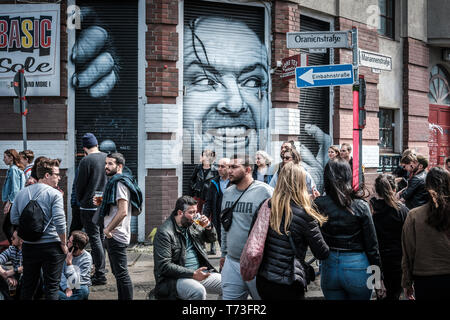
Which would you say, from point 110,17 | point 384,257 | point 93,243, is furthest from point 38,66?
point 384,257

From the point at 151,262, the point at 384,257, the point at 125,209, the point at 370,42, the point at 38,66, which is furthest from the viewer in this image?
the point at 370,42

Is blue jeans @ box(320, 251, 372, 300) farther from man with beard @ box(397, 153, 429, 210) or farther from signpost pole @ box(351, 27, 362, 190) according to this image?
signpost pole @ box(351, 27, 362, 190)

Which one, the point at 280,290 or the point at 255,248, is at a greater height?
the point at 255,248

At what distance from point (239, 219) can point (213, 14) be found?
6871 millimetres

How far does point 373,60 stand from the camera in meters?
8.22

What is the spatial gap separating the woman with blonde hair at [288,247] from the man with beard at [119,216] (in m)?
2.22

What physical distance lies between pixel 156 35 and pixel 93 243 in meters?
4.54

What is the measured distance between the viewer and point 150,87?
31.4ft

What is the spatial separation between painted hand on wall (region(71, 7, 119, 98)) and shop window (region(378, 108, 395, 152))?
791cm

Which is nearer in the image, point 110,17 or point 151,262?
point 151,262

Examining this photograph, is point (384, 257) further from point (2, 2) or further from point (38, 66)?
point (2, 2)

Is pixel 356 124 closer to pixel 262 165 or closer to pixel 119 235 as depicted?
pixel 262 165

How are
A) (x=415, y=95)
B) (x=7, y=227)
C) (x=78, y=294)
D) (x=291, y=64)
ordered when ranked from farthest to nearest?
(x=415, y=95), (x=291, y=64), (x=7, y=227), (x=78, y=294)
